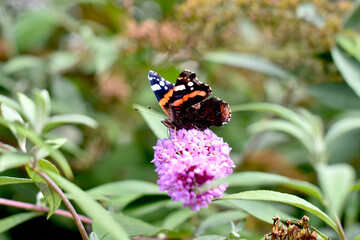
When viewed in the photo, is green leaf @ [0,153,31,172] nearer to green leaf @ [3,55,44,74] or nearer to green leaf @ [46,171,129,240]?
green leaf @ [46,171,129,240]

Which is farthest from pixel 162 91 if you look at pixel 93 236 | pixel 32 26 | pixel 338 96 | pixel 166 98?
pixel 32 26

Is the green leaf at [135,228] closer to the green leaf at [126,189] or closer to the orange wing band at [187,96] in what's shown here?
the green leaf at [126,189]

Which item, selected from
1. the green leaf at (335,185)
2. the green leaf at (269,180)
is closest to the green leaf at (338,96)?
the green leaf at (335,185)

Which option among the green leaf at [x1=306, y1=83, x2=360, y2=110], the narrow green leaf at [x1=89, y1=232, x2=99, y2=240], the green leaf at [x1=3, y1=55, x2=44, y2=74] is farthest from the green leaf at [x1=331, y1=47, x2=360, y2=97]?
the green leaf at [x1=3, y1=55, x2=44, y2=74]

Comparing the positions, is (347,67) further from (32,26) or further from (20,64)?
(32,26)

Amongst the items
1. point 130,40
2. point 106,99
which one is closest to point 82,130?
point 106,99
